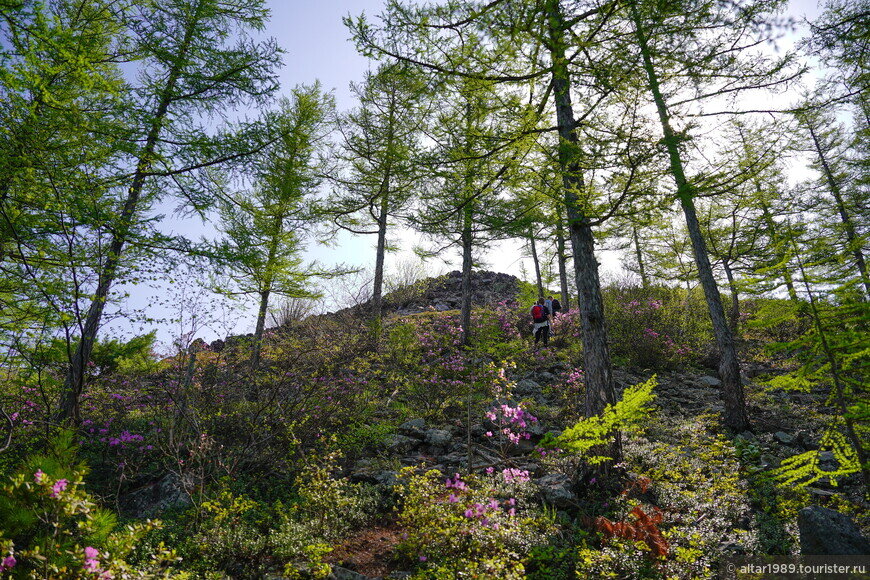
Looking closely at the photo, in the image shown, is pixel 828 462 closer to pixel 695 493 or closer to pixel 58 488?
pixel 695 493

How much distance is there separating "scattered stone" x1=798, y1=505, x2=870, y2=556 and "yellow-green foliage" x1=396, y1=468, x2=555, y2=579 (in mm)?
1946

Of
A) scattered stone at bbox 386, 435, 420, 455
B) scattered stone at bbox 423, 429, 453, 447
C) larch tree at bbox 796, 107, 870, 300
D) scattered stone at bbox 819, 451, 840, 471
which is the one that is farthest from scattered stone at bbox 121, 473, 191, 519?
larch tree at bbox 796, 107, 870, 300

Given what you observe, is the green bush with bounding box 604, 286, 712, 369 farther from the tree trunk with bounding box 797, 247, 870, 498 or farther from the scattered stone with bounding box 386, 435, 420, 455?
the tree trunk with bounding box 797, 247, 870, 498

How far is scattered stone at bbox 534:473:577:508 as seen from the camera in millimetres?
4465

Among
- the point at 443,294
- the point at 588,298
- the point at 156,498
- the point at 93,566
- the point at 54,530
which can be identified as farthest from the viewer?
the point at 443,294

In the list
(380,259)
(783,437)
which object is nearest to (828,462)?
(783,437)

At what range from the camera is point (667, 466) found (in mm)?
5012

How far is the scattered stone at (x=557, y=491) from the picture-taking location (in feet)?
14.6

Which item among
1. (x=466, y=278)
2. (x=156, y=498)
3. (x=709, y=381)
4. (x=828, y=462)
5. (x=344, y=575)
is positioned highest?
(x=466, y=278)

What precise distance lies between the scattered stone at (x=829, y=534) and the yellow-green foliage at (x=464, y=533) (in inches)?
76.6

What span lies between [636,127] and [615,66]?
75cm

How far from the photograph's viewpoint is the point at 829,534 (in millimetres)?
2529

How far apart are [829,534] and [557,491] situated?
2.46 m

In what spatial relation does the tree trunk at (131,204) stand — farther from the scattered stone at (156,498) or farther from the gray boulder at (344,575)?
the gray boulder at (344,575)
